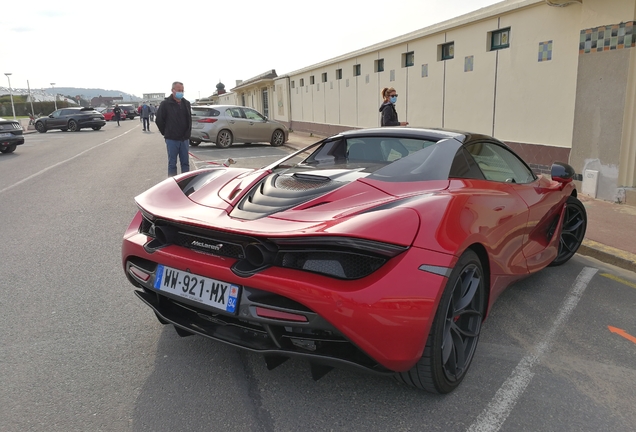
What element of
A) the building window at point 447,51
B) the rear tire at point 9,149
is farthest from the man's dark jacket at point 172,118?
the rear tire at point 9,149

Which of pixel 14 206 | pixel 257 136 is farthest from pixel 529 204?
pixel 257 136

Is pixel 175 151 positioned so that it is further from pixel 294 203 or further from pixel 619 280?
pixel 619 280

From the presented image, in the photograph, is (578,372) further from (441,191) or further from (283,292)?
(283,292)

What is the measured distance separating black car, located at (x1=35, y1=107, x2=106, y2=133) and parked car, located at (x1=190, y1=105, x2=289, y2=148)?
56.4ft

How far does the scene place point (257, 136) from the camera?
1741cm

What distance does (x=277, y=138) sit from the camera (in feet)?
59.3

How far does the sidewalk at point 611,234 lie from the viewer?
4.74m

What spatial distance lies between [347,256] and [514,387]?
1.21 m

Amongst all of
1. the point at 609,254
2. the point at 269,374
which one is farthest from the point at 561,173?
the point at 269,374

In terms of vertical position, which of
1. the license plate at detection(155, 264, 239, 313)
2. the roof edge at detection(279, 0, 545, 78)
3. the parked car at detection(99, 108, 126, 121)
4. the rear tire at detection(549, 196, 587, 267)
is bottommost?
the rear tire at detection(549, 196, 587, 267)

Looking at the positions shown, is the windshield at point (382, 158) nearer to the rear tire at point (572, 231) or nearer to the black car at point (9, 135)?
the rear tire at point (572, 231)

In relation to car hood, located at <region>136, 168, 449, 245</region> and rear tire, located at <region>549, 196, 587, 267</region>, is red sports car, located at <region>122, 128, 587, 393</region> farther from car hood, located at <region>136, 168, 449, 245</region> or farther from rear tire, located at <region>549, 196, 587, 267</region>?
rear tire, located at <region>549, 196, 587, 267</region>

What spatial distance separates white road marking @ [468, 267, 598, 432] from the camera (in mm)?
2240

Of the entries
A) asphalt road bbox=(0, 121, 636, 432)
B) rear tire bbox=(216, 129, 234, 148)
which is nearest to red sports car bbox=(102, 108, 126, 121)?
rear tire bbox=(216, 129, 234, 148)
